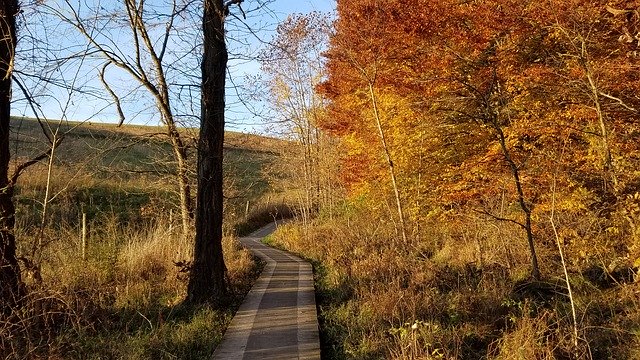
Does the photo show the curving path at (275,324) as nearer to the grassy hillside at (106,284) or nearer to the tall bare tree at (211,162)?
the grassy hillside at (106,284)

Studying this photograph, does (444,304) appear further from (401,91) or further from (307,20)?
(307,20)

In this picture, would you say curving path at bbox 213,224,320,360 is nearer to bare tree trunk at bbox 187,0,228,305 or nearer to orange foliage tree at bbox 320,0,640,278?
bare tree trunk at bbox 187,0,228,305

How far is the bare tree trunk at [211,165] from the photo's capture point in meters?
7.31

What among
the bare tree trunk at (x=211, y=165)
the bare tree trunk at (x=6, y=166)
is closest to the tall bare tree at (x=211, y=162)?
the bare tree trunk at (x=211, y=165)

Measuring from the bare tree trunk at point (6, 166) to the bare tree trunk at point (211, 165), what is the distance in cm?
239

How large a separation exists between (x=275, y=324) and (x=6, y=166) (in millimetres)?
3643

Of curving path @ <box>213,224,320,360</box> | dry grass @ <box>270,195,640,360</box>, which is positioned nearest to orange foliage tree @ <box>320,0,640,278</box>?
dry grass @ <box>270,195,640,360</box>

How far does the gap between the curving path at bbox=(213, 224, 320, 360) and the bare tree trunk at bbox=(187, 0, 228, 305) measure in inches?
28.6

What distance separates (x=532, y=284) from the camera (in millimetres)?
7906

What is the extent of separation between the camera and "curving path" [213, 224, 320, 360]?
205 inches

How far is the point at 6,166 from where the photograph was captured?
5582 millimetres

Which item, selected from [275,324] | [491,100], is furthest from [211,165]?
[491,100]

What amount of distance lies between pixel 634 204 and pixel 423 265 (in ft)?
11.1


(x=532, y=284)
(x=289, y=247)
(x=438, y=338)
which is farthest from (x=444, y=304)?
(x=289, y=247)
